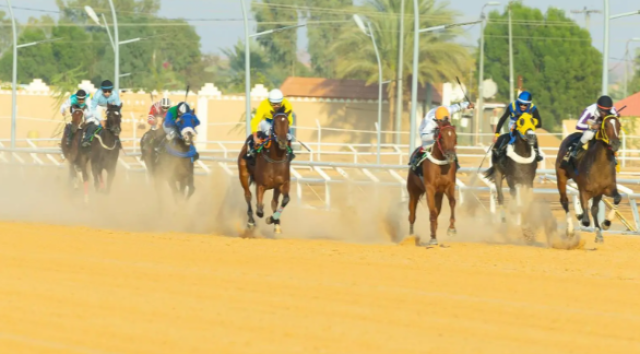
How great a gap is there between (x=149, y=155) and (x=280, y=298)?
10965mm

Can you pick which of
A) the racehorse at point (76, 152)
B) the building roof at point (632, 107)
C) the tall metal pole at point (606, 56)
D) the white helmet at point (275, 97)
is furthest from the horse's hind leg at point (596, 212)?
the building roof at point (632, 107)

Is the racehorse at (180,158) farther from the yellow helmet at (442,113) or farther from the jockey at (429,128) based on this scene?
the yellow helmet at (442,113)

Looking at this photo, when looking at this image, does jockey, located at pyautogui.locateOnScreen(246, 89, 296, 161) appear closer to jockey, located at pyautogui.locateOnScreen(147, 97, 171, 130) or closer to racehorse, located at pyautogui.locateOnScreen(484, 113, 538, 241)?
racehorse, located at pyautogui.locateOnScreen(484, 113, 538, 241)

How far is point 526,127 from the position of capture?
17016mm

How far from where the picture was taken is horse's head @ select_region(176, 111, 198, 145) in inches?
759

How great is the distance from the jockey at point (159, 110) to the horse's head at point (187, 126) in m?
1.54

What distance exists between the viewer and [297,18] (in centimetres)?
10956

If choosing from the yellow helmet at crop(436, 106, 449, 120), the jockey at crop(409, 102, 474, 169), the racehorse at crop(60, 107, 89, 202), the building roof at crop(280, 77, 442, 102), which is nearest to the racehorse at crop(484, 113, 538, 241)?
the jockey at crop(409, 102, 474, 169)

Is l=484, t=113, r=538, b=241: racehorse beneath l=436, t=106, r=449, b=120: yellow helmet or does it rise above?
beneath

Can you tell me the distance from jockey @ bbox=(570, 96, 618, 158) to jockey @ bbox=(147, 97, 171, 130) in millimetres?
7813

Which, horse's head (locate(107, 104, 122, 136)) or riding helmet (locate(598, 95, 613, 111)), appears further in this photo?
horse's head (locate(107, 104, 122, 136))

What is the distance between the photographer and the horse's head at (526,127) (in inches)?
667

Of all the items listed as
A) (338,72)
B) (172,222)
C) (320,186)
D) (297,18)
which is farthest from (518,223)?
(297,18)

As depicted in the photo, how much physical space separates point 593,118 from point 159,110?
28.0 ft
